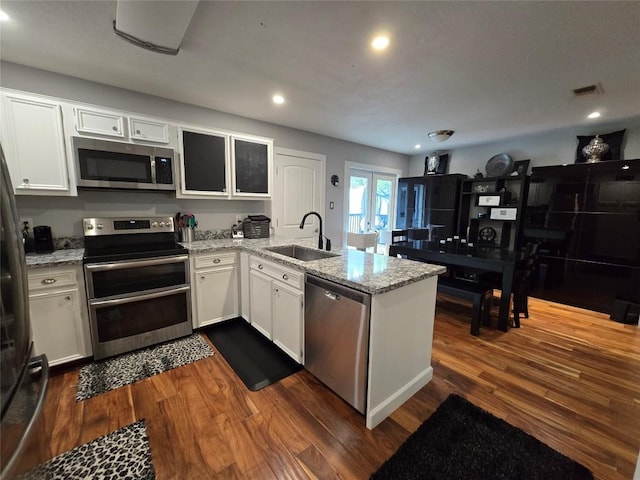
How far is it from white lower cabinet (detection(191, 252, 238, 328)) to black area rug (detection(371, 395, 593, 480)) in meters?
2.04

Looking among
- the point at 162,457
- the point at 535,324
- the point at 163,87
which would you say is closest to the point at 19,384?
the point at 162,457

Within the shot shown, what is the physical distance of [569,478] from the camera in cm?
134

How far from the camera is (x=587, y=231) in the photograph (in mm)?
3494

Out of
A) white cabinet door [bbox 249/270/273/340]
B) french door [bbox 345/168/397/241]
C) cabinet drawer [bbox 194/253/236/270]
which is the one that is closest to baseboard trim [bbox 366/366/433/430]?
white cabinet door [bbox 249/270/273/340]

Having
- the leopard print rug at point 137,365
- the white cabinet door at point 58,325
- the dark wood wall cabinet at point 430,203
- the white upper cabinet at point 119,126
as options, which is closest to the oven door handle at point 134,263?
the white cabinet door at point 58,325

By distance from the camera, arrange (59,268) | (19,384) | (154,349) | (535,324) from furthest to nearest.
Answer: (535,324) → (154,349) → (59,268) → (19,384)

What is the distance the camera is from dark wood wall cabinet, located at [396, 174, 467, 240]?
4.90 metres

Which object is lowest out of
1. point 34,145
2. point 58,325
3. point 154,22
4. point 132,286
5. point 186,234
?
point 58,325

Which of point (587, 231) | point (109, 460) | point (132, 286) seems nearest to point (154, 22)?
point (132, 286)

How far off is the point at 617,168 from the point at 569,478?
3715 millimetres

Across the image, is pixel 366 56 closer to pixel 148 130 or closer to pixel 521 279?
pixel 148 130

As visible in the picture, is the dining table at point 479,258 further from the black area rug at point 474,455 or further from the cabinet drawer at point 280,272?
the cabinet drawer at point 280,272

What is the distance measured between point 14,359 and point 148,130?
7.86 feet

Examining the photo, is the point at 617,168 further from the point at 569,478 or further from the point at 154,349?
the point at 154,349
